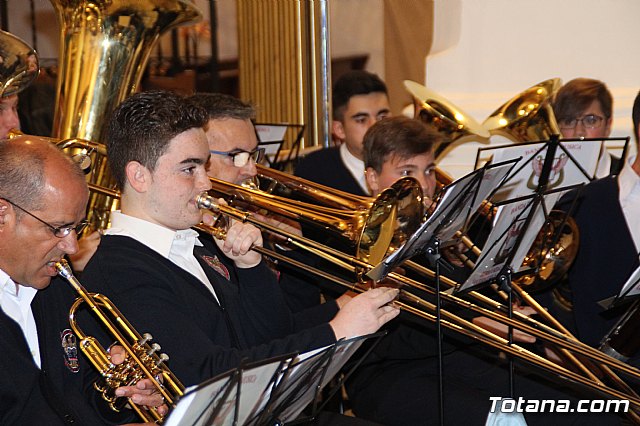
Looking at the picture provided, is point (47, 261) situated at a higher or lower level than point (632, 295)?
higher

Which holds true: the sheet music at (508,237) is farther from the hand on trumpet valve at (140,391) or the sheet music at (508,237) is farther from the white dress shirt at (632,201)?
the hand on trumpet valve at (140,391)

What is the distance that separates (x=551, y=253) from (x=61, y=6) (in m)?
2.13

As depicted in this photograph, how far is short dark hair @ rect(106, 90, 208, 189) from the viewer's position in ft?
8.38

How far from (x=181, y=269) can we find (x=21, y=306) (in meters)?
0.45

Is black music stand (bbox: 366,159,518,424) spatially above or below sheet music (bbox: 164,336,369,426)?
above

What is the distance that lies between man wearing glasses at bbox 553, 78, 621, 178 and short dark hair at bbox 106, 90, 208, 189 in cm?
260

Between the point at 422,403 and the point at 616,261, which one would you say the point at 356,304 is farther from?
the point at 616,261

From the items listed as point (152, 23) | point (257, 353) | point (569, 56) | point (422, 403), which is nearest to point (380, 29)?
point (569, 56)

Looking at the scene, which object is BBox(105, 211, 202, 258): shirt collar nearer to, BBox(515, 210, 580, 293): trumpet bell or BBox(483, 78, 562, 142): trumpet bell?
BBox(515, 210, 580, 293): trumpet bell

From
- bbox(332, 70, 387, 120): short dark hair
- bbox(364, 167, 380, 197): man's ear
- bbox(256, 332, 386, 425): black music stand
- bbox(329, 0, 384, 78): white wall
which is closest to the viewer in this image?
bbox(256, 332, 386, 425): black music stand

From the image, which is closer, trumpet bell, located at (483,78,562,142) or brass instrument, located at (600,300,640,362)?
brass instrument, located at (600,300,640,362)

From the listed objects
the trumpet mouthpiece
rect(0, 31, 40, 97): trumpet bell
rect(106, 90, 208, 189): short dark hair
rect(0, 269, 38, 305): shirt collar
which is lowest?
rect(0, 269, 38, 305): shirt collar

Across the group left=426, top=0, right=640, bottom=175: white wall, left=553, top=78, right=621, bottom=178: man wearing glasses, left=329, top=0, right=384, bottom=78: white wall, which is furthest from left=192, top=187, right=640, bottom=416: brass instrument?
left=329, top=0, right=384, bottom=78: white wall

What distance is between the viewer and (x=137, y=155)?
2559 mm
